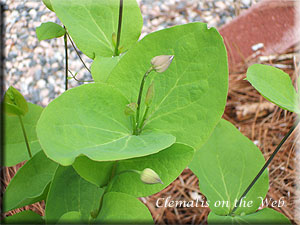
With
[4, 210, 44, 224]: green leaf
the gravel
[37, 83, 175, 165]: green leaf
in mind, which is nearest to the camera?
[37, 83, 175, 165]: green leaf

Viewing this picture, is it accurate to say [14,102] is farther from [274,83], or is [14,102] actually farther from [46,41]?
[46,41]

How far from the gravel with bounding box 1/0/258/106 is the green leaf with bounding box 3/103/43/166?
0.52 m

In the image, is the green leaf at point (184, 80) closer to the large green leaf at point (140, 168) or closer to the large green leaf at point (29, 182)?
the large green leaf at point (140, 168)

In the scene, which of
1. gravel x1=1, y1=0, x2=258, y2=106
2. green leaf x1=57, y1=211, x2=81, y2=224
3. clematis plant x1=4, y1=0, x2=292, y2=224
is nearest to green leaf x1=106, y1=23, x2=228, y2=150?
clematis plant x1=4, y1=0, x2=292, y2=224

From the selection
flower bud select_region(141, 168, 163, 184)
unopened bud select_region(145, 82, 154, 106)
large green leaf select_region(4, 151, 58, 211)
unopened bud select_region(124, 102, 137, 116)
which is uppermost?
unopened bud select_region(145, 82, 154, 106)

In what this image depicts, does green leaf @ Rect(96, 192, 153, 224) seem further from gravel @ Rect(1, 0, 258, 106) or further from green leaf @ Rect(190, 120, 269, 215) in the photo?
gravel @ Rect(1, 0, 258, 106)

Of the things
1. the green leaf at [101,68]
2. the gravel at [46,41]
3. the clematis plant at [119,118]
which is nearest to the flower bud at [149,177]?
the clematis plant at [119,118]

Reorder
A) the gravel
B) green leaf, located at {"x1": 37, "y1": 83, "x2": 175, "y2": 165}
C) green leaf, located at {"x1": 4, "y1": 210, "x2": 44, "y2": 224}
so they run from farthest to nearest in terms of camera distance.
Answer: the gravel → green leaf, located at {"x1": 4, "y1": 210, "x2": 44, "y2": 224} → green leaf, located at {"x1": 37, "y1": 83, "x2": 175, "y2": 165}

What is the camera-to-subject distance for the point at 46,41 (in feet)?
3.46

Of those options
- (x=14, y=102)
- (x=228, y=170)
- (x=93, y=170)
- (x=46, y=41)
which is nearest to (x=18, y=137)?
(x=14, y=102)

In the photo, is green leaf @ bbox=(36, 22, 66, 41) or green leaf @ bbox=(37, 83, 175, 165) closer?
green leaf @ bbox=(37, 83, 175, 165)

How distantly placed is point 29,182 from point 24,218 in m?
0.04

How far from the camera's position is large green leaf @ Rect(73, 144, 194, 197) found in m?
0.32

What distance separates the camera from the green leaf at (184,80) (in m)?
0.33
